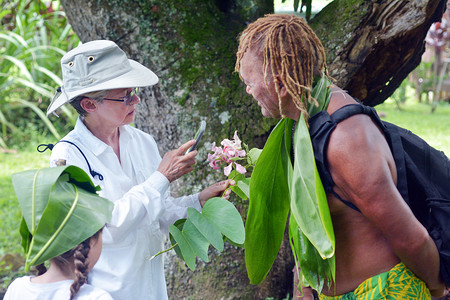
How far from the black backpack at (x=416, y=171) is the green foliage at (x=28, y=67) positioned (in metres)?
5.48

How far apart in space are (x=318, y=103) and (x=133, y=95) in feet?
2.73

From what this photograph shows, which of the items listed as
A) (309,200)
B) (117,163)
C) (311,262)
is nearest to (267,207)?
(311,262)

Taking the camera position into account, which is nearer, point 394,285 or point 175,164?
point 394,285

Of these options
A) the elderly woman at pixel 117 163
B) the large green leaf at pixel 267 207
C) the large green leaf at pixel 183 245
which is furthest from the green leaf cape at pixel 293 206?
the elderly woman at pixel 117 163

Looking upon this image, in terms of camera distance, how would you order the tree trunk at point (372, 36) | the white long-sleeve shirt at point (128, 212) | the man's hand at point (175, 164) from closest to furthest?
the white long-sleeve shirt at point (128, 212)
the man's hand at point (175, 164)
the tree trunk at point (372, 36)

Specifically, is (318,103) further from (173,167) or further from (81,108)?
(81,108)

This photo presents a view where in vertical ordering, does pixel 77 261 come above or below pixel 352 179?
below

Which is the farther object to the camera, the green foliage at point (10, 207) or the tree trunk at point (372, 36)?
the green foliage at point (10, 207)

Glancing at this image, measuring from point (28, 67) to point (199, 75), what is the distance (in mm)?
5110

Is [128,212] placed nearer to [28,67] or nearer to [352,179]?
[352,179]

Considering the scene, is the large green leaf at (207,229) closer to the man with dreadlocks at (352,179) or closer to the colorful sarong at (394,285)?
the man with dreadlocks at (352,179)

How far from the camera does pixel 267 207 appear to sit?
6.57ft

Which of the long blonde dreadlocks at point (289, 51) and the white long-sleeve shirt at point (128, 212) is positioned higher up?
the long blonde dreadlocks at point (289, 51)

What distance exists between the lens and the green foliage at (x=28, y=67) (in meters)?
6.87
